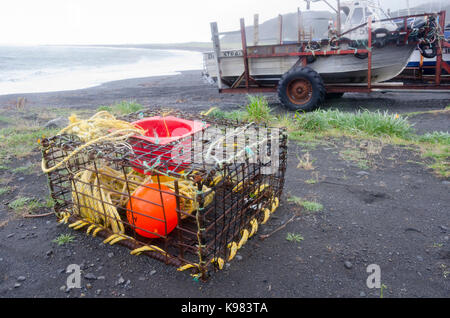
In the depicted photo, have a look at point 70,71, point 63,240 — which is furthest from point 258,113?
point 70,71

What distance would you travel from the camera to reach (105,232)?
8.90 feet

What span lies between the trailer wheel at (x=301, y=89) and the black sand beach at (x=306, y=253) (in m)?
4.34

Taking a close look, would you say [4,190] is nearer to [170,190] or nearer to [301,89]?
[170,190]

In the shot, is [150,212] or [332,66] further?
[332,66]

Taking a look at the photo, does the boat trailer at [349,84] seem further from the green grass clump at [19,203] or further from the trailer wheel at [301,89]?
the green grass clump at [19,203]

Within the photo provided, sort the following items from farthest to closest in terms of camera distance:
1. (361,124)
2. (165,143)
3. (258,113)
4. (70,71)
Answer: (70,71) < (258,113) < (361,124) < (165,143)

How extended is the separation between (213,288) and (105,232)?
1.10 m

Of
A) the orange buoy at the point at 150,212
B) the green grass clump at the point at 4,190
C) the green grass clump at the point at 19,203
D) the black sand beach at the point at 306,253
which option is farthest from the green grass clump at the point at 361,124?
the green grass clump at the point at 4,190

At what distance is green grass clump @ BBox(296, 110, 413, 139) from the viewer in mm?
5551

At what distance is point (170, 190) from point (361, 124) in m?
4.46

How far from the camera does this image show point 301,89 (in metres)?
8.23

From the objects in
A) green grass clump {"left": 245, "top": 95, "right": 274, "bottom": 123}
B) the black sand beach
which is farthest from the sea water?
the black sand beach

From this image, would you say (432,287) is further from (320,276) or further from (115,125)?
(115,125)
